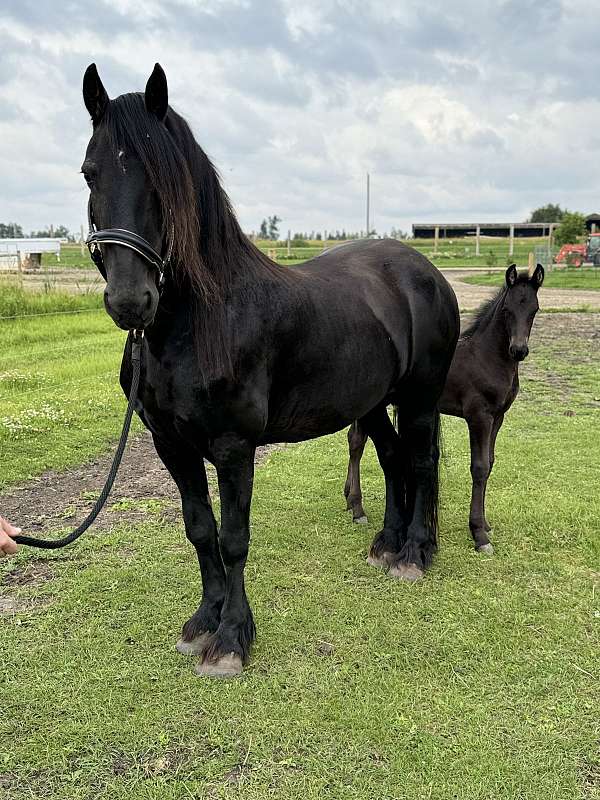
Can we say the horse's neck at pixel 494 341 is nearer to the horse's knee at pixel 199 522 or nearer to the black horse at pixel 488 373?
the black horse at pixel 488 373

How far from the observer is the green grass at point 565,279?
26894 millimetres

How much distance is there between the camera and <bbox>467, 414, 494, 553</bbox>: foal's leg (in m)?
4.71

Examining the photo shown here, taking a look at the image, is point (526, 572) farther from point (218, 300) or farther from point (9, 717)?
point (9, 717)

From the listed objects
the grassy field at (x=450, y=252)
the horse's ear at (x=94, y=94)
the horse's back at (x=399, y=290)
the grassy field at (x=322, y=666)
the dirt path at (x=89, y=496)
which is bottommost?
the grassy field at (x=322, y=666)

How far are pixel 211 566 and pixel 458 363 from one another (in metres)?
2.33

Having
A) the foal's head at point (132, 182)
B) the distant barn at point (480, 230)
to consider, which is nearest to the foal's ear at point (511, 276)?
the foal's head at point (132, 182)

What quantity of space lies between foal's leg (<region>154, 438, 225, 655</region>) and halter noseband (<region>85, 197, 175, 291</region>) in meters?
1.00

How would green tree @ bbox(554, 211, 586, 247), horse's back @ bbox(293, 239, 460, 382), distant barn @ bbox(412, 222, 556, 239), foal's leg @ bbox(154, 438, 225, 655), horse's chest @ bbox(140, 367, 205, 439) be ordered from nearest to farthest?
horse's chest @ bbox(140, 367, 205, 439) < foal's leg @ bbox(154, 438, 225, 655) < horse's back @ bbox(293, 239, 460, 382) < green tree @ bbox(554, 211, 586, 247) < distant barn @ bbox(412, 222, 556, 239)

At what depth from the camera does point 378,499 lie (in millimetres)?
5676

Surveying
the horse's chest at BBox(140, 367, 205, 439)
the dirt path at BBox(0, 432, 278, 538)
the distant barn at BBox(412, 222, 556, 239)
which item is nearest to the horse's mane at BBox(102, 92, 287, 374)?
the horse's chest at BBox(140, 367, 205, 439)

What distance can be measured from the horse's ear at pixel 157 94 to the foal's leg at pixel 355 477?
294cm

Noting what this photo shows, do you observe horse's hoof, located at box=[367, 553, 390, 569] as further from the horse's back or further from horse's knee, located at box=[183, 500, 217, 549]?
horse's knee, located at box=[183, 500, 217, 549]

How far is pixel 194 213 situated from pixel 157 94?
0.46 meters

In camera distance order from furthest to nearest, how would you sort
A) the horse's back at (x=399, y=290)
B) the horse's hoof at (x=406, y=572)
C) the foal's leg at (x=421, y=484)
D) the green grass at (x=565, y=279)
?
the green grass at (x=565, y=279), the foal's leg at (x=421, y=484), the horse's hoof at (x=406, y=572), the horse's back at (x=399, y=290)
